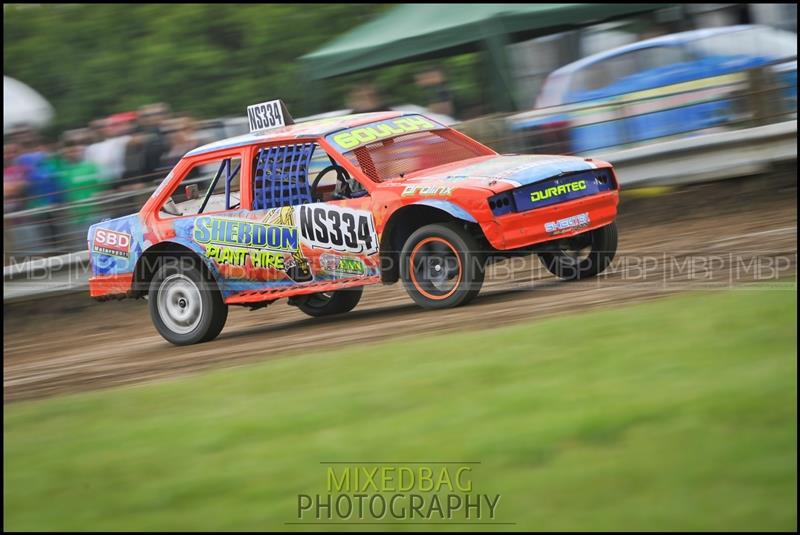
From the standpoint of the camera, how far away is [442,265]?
27.6ft

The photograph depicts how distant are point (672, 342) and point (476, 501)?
209cm

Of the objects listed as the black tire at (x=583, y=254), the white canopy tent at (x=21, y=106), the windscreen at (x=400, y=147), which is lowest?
the black tire at (x=583, y=254)

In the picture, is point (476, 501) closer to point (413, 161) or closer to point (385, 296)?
point (413, 161)

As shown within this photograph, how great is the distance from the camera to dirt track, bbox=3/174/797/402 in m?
8.12

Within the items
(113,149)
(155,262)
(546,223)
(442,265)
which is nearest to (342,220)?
(442,265)

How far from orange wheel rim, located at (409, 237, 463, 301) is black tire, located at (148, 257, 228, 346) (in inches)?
74.1

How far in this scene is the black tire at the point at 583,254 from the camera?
350 inches

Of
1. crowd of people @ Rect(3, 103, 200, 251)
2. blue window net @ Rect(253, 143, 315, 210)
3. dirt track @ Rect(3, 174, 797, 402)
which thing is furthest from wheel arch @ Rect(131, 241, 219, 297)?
crowd of people @ Rect(3, 103, 200, 251)

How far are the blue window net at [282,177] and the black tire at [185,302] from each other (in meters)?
0.87

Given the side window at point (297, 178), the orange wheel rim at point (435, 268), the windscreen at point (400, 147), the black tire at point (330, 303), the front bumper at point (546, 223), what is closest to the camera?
the front bumper at point (546, 223)

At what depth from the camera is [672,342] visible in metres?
5.88

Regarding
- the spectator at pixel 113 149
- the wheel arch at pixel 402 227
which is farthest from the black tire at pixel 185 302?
the spectator at pixel 113 149

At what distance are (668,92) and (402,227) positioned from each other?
17.9 ft

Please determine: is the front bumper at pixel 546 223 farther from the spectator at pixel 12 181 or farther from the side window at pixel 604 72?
the spectator at pixel 12 181
